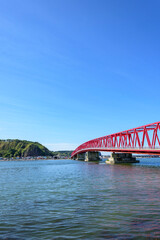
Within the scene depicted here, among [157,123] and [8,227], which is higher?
[157,123]

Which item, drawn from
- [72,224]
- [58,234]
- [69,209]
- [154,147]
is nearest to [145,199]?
[69,209]

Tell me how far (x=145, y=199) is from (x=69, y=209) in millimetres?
7461

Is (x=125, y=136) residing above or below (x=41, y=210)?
above

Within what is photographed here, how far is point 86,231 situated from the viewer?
38.2 feet

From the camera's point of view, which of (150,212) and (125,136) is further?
(125,136)

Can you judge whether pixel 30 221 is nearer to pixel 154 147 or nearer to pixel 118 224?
pixel 118 224

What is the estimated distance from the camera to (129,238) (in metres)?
10.3

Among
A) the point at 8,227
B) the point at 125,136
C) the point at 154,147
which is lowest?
the point at 8,227

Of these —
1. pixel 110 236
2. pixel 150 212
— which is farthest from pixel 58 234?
pixel 150 212

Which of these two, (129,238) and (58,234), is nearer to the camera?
(129,238)

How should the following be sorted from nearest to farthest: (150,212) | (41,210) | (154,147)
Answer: (150,212) → (41,210) → (154,147)

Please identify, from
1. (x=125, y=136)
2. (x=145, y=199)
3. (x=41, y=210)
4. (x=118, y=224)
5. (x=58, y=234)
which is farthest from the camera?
(x=125, y=136)

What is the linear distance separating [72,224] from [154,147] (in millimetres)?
62631

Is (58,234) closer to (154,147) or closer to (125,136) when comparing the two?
(154,147)
